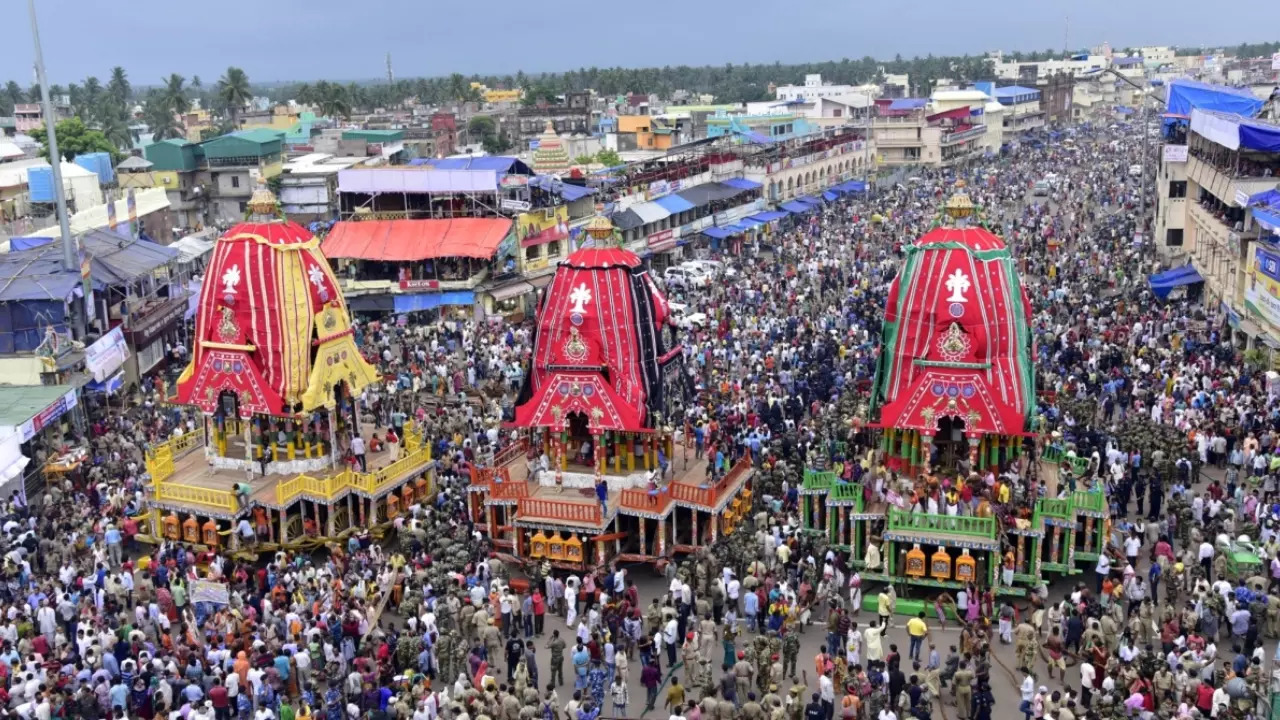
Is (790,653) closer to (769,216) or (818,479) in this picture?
(818,479)

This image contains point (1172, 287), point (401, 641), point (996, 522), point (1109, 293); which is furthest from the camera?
point (1109, 293)

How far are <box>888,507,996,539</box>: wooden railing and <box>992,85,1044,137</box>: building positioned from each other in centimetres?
9743

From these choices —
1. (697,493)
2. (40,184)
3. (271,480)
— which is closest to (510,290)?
(40,184)

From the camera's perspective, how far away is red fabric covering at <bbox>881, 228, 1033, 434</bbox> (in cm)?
2223

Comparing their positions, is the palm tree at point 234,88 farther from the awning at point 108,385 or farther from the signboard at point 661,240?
the awning at point 108,385

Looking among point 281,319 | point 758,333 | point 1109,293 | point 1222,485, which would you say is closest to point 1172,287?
point 1109,293

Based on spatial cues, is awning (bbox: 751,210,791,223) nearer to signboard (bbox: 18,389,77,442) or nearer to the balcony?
the balcony

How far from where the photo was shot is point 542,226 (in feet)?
165

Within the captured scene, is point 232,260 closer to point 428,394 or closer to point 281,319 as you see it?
point 281,319

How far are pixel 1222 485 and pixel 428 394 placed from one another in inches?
802

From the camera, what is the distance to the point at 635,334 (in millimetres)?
23969

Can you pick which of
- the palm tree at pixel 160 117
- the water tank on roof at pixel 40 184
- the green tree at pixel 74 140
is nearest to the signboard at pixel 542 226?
the water tank on roof at pixel 40 184

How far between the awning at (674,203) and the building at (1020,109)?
204 feet

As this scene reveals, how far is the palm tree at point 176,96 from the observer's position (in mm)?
107062
